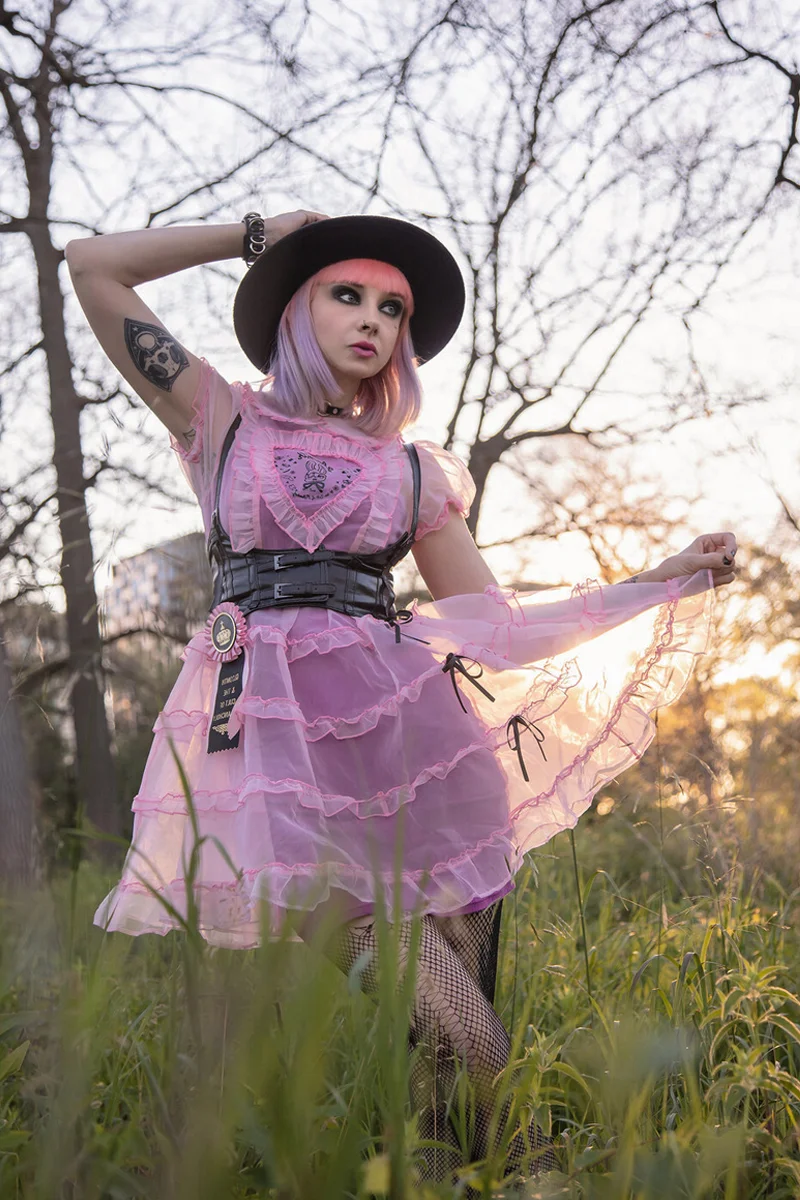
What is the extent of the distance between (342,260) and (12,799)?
1.70 m

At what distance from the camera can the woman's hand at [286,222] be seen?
8.02 feet

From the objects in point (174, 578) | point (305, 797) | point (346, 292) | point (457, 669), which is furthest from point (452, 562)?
point (174, 578)

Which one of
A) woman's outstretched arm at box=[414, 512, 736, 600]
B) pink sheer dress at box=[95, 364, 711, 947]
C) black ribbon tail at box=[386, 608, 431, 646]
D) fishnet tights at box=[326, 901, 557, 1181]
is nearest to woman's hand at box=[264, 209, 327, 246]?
pink sheer dress at box=[95, 364, 711, 947]

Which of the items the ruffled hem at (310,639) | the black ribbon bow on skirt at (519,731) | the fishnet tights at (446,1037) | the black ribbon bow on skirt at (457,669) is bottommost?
the fishnet tights at (446,1037)

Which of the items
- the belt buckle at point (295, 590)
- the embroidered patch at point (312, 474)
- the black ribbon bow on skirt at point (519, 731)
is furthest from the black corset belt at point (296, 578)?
the black ribbon bow on skirt at point (519, 731)

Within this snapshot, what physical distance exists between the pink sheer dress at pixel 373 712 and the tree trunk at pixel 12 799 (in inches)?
30.0

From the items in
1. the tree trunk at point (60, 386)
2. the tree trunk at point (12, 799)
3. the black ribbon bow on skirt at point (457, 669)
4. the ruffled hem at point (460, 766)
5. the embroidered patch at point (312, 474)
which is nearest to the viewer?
the ruffled hem at point (460, 766)

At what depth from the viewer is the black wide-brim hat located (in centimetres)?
243

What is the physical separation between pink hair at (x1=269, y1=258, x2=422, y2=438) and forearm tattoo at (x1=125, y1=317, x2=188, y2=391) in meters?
0.28

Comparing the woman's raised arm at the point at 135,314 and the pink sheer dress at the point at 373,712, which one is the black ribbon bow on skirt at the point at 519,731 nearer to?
the pink sheer dress at the point at 373,712

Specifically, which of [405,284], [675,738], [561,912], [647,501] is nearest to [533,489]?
[647,501]

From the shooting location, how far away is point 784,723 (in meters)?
4.84

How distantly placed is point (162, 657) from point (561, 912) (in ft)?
8.03

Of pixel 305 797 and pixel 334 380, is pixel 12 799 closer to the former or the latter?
pixel 305 797
